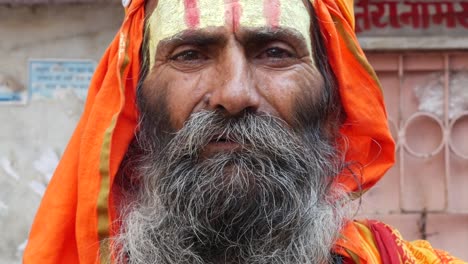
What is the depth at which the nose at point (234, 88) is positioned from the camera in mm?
1563

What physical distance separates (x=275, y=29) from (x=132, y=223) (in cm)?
62

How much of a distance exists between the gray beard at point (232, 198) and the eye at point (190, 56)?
16cm

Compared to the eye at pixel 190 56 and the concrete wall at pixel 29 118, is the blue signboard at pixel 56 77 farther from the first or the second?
the eye at pixel 190 56

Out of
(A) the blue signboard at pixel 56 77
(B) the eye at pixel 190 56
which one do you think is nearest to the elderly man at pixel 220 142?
(B) the eye at pixel 190 56

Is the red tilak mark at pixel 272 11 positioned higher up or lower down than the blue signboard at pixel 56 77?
higher up

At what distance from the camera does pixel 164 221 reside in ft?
5.70

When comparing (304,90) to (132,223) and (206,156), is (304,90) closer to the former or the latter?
(206,156)

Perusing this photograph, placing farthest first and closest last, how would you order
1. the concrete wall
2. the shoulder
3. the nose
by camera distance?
the concrete wall
the shoulder
the nose

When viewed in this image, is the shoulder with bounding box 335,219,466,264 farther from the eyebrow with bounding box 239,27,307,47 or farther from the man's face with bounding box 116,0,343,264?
the eyebrow with bounding box 239,27,307,47

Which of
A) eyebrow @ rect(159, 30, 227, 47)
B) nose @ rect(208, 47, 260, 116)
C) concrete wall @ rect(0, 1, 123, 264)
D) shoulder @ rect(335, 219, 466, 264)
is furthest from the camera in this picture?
concrete wall @ rect(0, 1, 123, 264)

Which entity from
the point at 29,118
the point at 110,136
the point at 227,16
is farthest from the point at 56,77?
the point at 227,16

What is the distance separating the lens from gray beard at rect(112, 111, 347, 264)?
5.22 feet

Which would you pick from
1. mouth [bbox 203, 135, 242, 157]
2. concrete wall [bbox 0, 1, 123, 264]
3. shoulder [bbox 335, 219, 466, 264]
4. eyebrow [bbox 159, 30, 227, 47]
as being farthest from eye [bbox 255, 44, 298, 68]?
concrete wall [bbox 0, 1, 123, 264]

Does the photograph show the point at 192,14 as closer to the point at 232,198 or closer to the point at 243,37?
the point at 243,37
